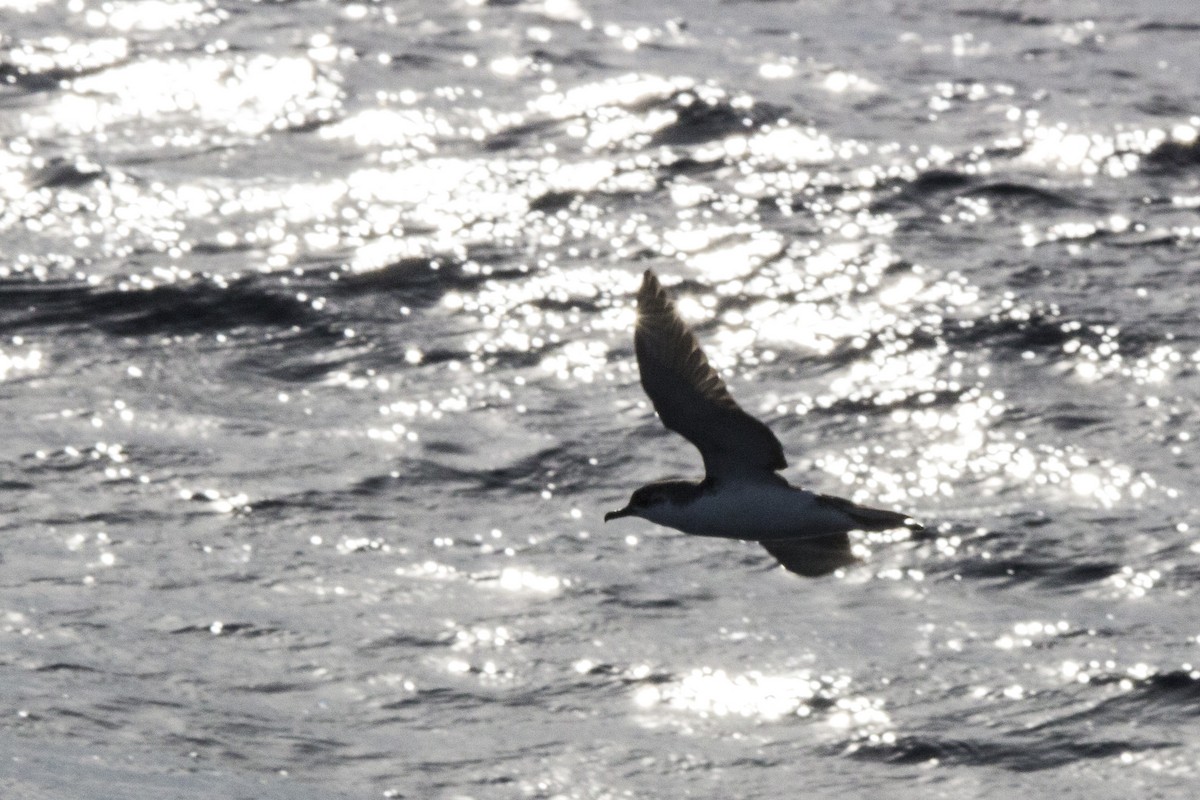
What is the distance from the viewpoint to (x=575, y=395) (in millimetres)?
16391

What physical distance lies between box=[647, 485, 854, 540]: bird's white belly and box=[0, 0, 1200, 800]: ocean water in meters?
4.01

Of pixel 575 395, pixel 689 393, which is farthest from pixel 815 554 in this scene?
pixel 575 395

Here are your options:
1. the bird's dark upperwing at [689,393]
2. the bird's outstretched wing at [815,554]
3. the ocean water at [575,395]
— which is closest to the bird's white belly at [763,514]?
the bird's dark upperwing at [689,393]

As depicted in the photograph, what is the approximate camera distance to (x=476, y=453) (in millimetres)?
15805

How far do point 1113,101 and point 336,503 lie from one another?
993cm

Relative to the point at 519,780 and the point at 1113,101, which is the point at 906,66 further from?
the point at 519,780

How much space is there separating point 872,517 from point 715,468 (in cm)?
72

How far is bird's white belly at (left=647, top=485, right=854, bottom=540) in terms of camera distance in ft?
28.4

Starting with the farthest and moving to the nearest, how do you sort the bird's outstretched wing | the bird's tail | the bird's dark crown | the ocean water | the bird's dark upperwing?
the ocean water < the bird's outstretched wing < the bird's dark crown < the bird's tail < the bird's dark upperwing

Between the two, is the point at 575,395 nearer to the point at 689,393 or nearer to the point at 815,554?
the point at 815,554

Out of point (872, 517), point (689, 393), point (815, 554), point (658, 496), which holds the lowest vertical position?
point (815, 554)

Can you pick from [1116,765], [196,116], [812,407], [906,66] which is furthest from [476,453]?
[906,66]

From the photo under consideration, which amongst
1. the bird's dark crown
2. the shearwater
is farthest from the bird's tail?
the bird's dark crown

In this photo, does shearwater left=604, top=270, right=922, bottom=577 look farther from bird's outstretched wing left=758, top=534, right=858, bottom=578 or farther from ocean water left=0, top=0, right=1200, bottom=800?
ocean water left=0, top=0, right=1200, bottom=800
